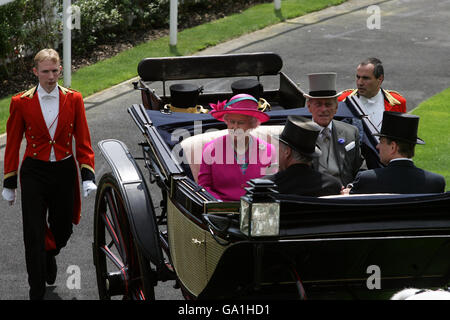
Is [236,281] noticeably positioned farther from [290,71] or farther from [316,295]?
[290,71]

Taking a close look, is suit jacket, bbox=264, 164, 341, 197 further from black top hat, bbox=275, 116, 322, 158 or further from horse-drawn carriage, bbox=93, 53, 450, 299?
horse-drawn carriage, bbox=93, 53, 450, 299

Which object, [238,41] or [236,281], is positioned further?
[238,41]

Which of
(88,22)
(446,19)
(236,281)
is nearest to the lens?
(236,281)

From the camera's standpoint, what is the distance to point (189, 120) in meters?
5.94

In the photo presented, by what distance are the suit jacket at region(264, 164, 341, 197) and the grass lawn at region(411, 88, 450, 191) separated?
3892mm

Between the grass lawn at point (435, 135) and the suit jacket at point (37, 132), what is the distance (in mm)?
3789

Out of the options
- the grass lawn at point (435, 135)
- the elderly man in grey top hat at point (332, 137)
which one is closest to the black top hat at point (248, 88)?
the elderly man in grey top hat at point (332, 137)

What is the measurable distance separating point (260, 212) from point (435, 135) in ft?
22.2

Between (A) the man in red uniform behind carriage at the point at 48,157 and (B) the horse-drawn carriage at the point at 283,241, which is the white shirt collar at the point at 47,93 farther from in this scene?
(B) the horse-drawn carriage at the point at 283,241

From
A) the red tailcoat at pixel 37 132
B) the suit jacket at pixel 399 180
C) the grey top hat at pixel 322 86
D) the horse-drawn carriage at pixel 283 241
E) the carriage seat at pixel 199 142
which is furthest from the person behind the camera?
the red tailcoat at pixel 37 132

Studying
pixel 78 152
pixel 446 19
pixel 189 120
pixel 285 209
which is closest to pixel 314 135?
pixel 285 209

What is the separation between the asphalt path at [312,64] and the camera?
6449mm

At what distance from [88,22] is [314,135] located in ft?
30.2

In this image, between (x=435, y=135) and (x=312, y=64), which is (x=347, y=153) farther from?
(x=312, y=64)
